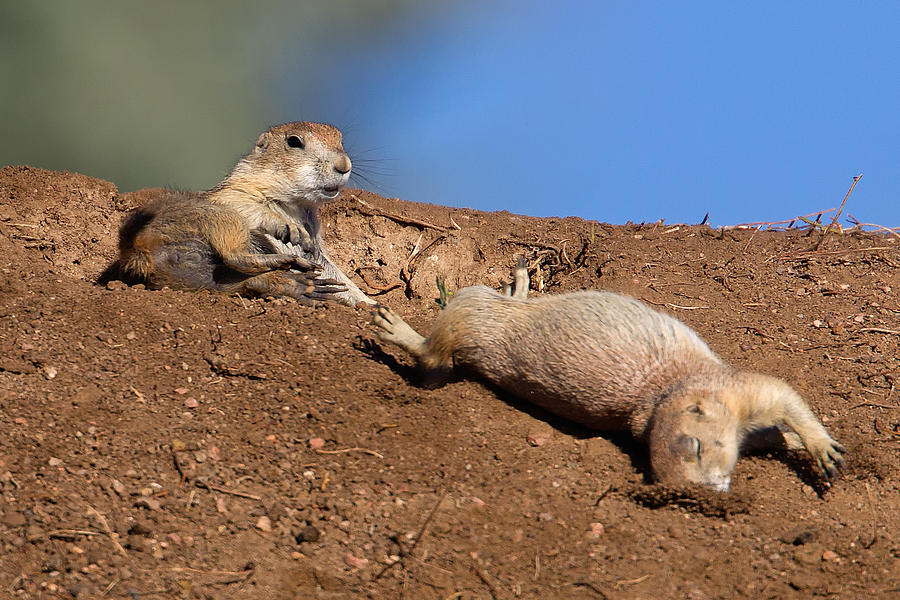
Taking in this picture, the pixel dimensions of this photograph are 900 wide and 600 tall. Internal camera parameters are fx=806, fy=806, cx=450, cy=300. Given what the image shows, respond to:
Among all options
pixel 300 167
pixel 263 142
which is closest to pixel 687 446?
pixel 300 167

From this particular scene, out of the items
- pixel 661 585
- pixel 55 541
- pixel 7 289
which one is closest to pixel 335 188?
pixel 7 289

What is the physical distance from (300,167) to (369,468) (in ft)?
10.6

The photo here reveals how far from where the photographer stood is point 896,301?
601 cm

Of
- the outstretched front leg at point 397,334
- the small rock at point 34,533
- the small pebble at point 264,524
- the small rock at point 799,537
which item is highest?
the outstretched front leg at point 397,334

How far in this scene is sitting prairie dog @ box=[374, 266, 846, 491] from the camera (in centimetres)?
391

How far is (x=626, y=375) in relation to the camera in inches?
167

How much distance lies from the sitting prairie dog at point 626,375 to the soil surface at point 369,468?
15 centimetres

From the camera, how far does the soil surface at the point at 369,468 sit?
3.30 meters

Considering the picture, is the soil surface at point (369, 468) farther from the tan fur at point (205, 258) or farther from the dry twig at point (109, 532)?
the tan fur at point (205, 258)

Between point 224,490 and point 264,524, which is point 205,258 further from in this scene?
point 264,524

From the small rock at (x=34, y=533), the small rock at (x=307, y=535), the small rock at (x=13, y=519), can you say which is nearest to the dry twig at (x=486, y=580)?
the small rock at (x=307, y=535)

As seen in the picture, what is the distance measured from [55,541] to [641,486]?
A: 261cm

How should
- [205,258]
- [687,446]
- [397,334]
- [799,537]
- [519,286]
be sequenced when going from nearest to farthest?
[799,537] → [687,446] → [397,334] → [519,286] → [205,258]

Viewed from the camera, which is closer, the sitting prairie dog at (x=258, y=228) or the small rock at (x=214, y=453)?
the small rock at (x=214, y=453)
